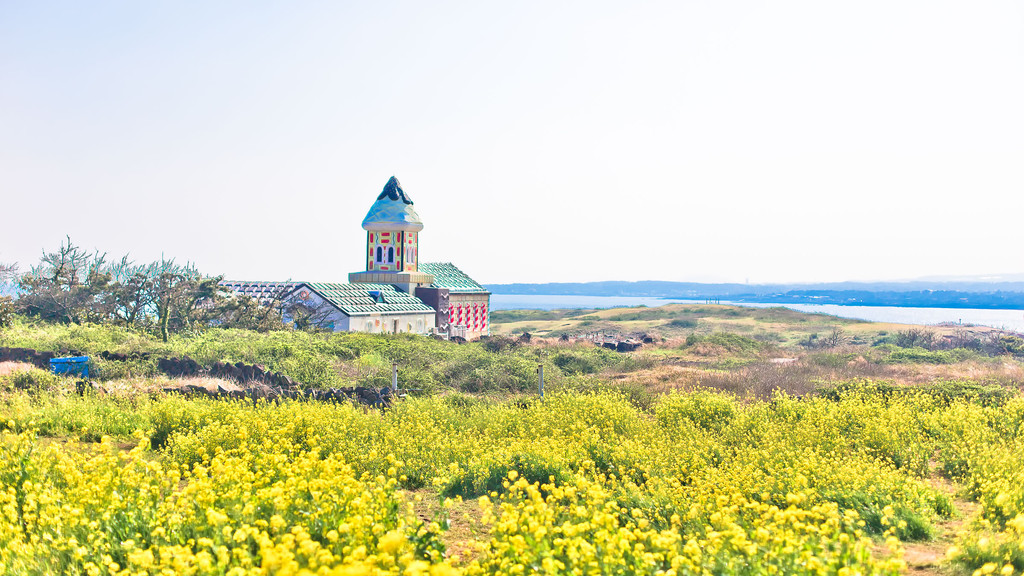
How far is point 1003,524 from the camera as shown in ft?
25.1

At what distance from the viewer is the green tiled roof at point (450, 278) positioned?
45.1 meters

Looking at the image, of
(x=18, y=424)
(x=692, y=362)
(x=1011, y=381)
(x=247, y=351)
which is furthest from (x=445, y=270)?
(x=18, y=424)

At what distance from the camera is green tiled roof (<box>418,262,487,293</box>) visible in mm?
45119

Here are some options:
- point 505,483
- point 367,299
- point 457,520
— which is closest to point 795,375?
point 457,520

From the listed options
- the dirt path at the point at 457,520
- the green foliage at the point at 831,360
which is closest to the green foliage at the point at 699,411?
the dirt path at the point at 457,520

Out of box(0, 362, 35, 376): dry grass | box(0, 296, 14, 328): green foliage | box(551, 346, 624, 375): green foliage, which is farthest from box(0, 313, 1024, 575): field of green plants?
box(0, 296, 14, 328): green foliage

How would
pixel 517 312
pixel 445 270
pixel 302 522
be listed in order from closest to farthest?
1. pixel 302 522
2. pixel 445 270
3. pixel 517 312

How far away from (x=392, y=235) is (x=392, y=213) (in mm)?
1345

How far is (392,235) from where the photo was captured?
4328 centimetres

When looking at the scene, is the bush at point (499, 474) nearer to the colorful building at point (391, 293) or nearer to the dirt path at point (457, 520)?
the dirt path at point (457, 520)

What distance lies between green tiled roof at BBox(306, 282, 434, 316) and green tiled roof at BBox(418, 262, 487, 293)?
11.5 ft

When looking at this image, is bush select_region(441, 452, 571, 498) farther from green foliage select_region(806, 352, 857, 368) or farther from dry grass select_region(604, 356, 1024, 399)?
green foliage select_region(806, 352, 857, 368)

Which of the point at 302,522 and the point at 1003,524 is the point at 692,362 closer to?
the point at 1003,524

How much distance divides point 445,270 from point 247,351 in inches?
1054
